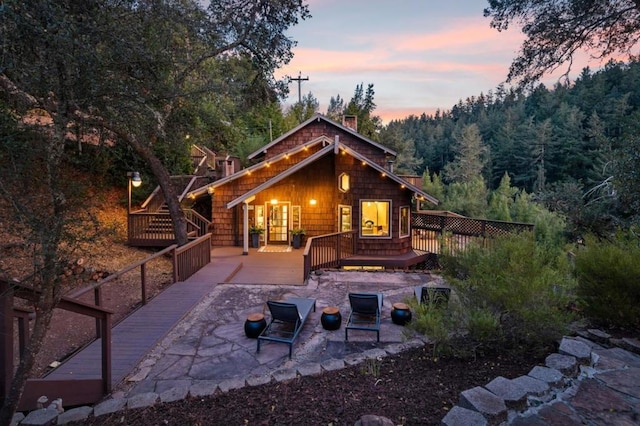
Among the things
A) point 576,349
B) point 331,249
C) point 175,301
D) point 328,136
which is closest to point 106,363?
point 175,301

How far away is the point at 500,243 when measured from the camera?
5.36 meters

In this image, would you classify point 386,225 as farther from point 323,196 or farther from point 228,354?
point 228,354

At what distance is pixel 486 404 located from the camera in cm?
323

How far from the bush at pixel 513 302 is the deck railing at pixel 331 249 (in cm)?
603

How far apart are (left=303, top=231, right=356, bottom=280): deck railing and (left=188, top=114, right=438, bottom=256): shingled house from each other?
1.67 feet

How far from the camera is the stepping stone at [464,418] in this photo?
3.01m

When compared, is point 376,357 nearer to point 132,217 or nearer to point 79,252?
point 79,252

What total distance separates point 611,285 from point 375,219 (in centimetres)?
953

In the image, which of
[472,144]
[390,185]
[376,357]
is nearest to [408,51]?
[390,185]

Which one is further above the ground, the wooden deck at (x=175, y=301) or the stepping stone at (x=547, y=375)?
the stepping stone at (x=547, y=375)

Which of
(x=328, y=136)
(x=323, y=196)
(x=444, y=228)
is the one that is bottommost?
(x=444, y=228)

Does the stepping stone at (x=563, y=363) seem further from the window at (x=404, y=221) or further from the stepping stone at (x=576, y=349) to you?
the window at (x=404, y=221)

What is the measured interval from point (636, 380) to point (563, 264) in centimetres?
165

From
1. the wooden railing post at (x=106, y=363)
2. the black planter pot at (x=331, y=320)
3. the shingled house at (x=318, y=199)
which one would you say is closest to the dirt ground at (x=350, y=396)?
the wooden railing post at (x=106, y=363)
